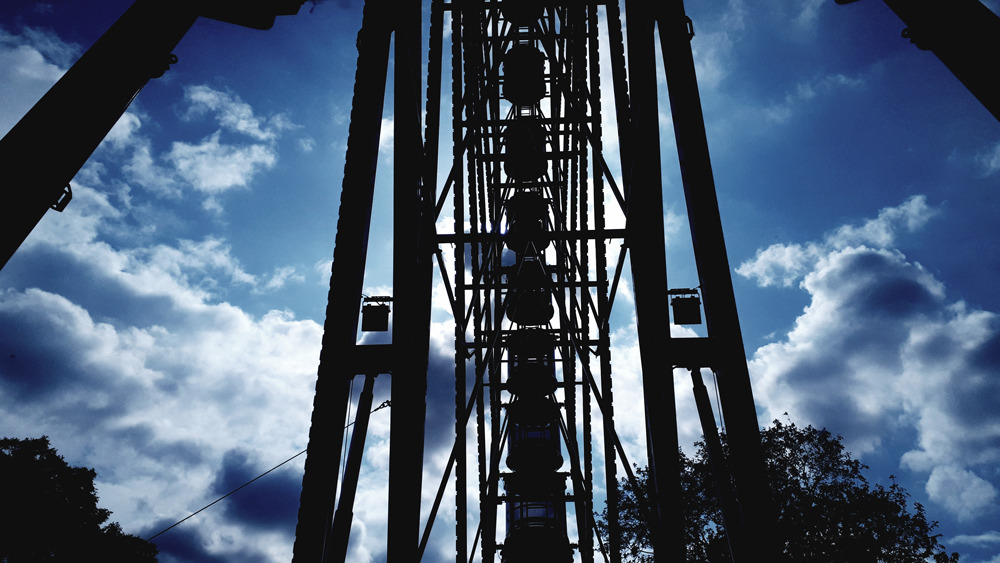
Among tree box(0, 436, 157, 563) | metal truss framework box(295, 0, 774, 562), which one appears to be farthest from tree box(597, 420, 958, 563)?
tree box(0, 436, 157, 563)

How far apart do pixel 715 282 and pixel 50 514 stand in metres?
22.6

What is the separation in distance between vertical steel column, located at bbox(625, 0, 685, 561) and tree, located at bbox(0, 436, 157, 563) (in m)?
20.5

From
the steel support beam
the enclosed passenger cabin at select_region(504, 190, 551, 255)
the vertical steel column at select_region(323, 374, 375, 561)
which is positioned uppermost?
the enclosed passenger cabin at select_region(504, 190, 551, 255)

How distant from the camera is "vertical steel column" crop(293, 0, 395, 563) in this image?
419cm

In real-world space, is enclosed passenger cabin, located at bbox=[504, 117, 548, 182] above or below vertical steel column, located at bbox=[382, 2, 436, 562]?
above

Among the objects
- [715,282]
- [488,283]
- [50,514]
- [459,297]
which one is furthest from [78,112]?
[50,514]

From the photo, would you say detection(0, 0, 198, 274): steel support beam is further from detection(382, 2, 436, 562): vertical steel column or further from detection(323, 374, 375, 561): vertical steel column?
detection(323, 374, 375, 561): vertical steel column

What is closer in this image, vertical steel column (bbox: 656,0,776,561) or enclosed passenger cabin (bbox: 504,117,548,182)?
vertical steel column (bbox: 656,0,776,561)

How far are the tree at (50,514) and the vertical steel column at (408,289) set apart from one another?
18.4m

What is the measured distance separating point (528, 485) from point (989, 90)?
11527 mm

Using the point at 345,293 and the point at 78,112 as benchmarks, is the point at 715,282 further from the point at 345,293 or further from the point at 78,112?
the point at 78,112

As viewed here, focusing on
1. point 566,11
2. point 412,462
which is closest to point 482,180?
point 566,11

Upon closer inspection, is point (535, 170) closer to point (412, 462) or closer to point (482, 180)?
point (482, 180)

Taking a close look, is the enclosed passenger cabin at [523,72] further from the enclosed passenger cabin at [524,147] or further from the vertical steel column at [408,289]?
the vertical steel column at [408,289]
